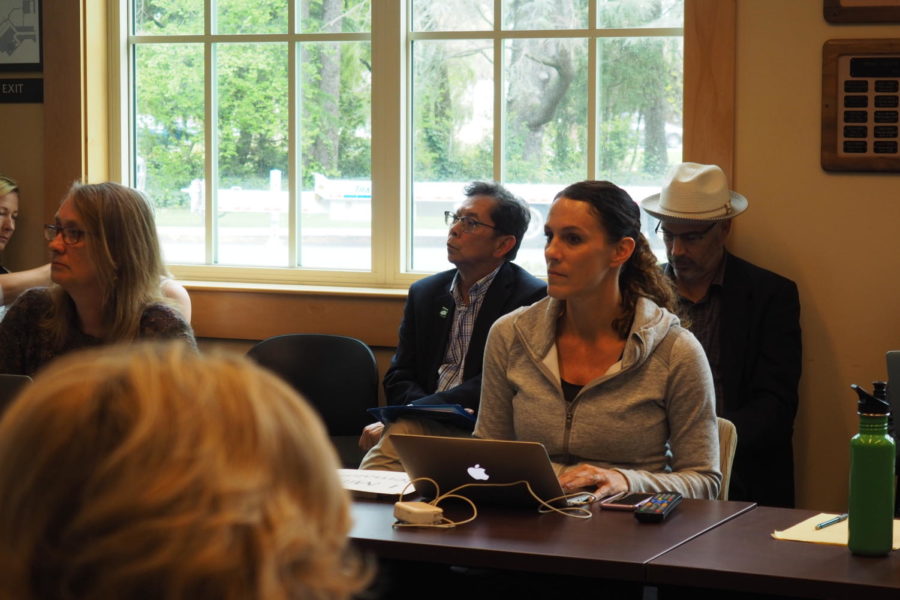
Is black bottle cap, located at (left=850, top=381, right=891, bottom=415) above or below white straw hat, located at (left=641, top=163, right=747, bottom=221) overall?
below

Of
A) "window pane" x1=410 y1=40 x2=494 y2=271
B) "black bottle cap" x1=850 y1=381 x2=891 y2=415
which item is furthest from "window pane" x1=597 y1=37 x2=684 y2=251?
"black bottle cap" x1=850 y1=381 x2=891 y2=415

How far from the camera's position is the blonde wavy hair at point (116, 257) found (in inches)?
123

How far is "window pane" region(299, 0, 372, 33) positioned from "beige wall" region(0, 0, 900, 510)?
52.0 inches

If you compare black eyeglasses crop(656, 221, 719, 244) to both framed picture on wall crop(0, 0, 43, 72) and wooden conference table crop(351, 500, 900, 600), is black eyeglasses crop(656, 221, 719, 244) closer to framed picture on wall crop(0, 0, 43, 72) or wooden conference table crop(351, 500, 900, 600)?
wooden conference table crop(351, 500, 900, 600)

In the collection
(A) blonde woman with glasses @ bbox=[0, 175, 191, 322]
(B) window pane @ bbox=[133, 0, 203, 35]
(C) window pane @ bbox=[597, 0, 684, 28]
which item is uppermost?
(B) window pane @ bbox=[133, 0, 203, 35]

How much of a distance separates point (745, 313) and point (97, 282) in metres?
1.91

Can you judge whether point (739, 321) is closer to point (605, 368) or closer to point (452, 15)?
point (605, 368)

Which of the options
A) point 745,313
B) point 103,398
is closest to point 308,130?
point 745,313

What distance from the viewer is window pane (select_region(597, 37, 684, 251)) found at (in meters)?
3.92

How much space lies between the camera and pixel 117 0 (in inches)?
178

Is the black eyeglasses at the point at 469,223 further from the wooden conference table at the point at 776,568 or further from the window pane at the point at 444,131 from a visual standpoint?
the wooden conference table at the point at 776,568

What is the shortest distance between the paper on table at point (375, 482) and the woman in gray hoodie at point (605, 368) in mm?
352

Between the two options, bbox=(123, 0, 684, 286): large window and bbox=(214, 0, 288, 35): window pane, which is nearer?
bbox=(123, 0, 684, 286): large window

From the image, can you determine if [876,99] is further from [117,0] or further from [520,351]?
[117,0]
